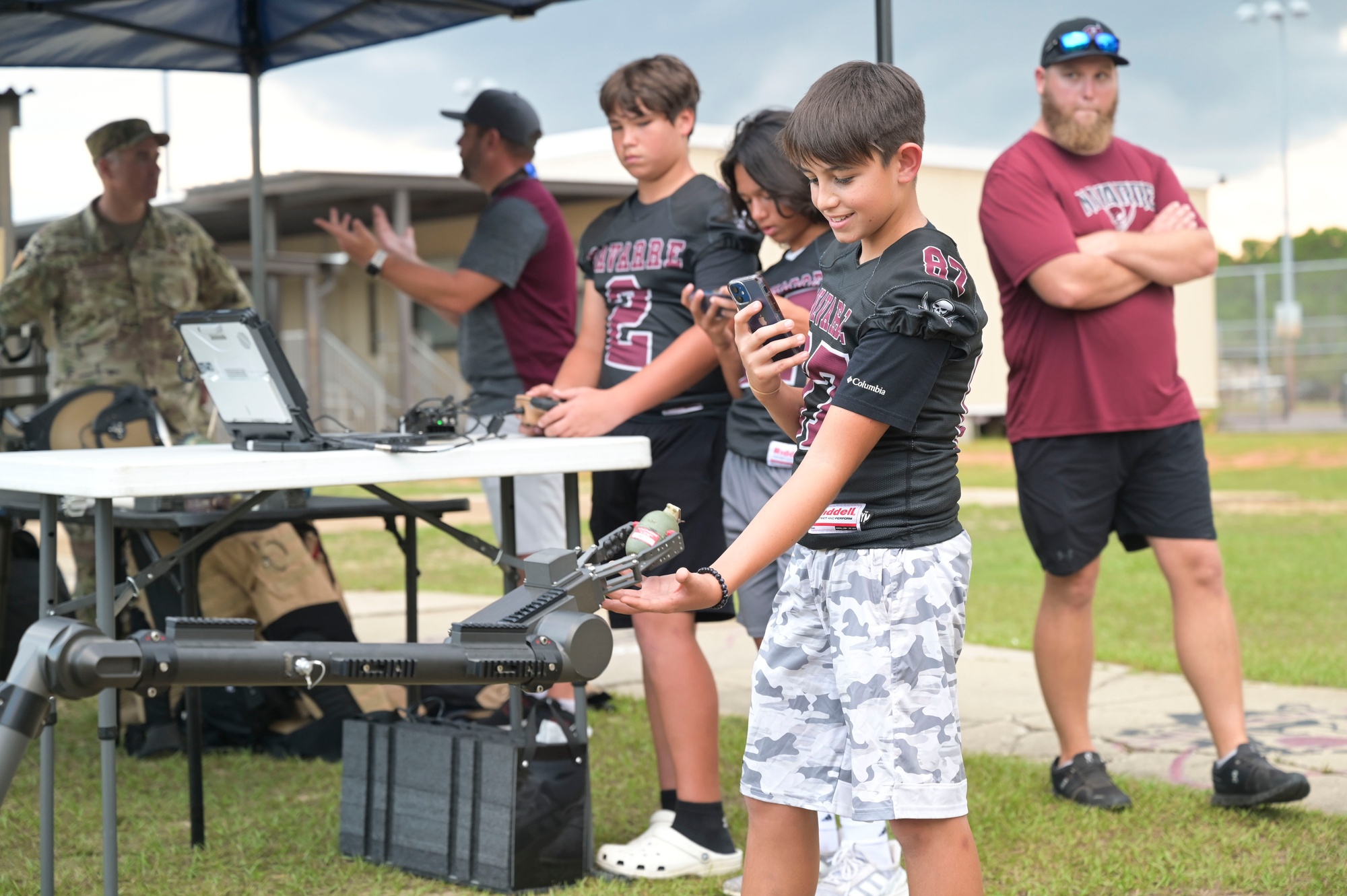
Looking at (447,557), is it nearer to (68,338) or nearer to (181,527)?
(68,338)

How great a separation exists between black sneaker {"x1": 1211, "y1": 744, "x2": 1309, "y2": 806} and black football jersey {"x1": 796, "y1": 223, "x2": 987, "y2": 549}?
66.7 inches

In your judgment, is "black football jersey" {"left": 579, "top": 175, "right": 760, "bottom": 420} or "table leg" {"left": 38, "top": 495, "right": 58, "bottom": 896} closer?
"table leg" {"left": 38, "top": 495, "right": 58, "bottom": 896}

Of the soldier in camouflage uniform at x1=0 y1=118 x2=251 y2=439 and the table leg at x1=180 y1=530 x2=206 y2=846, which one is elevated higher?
the soldier in camouflage uniform at x1=0 y1=118 x2=251 y2=439

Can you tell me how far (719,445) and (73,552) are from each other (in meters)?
2.78

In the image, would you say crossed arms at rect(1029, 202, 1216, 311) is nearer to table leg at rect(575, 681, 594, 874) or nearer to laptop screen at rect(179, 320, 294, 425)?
table leg at rect(575, 681, 594, 874)

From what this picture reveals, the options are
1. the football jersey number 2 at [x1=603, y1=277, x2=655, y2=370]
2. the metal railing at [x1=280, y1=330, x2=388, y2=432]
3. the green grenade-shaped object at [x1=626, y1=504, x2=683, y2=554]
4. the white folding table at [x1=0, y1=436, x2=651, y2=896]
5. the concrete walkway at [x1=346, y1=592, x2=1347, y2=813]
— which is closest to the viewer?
the green grenade-shaped object at [x1=626, y1=504, x2=683, y2=554]

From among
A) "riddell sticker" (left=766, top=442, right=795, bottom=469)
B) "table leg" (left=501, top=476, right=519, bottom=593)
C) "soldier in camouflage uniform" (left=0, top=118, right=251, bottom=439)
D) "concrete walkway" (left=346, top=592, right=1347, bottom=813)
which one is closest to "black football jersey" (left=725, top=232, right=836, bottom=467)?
"riddell sticker" (left=766, top=442, right=795, bottom=469)

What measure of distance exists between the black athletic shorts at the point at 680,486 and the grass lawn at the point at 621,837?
2.59ft

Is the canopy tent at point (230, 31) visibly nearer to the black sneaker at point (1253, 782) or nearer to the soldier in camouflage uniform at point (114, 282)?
the soldier in camouflage uniform at point (114, 282)

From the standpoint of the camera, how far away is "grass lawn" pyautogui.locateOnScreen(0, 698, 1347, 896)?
3117 millimetres

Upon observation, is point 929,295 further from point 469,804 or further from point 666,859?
point 469,804

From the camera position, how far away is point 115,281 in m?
5.13

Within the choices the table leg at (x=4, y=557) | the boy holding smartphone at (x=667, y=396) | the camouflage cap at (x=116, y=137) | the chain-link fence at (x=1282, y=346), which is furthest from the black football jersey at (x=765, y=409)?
the chain-link fence at (x=1282, y=346)

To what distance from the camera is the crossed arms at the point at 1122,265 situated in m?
3.59
